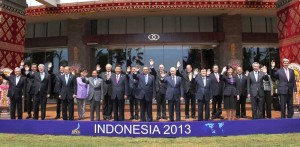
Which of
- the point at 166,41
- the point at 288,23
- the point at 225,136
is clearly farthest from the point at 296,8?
the point at 166,41

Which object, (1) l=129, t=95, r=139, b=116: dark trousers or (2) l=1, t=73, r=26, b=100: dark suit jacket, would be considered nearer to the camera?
(2) l=1, t=73, r=26, b=100: dark suit jacket

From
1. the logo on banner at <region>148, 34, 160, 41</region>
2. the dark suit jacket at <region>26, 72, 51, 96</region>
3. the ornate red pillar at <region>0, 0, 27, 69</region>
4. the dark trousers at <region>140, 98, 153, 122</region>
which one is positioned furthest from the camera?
the logo on banner at <region>148, 34, 160, 41</region>

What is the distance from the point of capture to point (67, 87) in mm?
10031

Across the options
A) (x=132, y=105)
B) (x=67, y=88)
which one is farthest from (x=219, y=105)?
(x=67, y=88)

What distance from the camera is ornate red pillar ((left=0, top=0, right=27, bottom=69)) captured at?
12.0 metres

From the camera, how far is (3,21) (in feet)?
39.4

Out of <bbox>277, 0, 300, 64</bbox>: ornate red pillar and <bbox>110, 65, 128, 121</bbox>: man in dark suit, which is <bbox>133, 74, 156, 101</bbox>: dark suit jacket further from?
<bbox>277, 0, 300, 64</bbox>: ornate red pillar

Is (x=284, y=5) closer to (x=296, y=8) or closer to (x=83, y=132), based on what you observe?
(x=296, y=8)

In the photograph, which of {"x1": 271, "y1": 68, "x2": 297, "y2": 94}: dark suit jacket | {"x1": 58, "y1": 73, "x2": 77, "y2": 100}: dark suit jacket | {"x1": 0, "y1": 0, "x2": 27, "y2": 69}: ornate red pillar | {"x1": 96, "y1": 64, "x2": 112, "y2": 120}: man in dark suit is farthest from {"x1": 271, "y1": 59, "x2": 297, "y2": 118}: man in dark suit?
{"x1": 0, "y1": 0, "x2": 27, "y2": 69}: ornate red pillar

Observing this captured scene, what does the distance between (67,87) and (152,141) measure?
4.31 metres

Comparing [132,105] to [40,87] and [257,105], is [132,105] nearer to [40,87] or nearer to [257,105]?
[40,87]

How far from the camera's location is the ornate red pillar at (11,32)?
1201cm

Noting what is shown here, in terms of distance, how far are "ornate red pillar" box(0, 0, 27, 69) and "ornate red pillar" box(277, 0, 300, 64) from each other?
35.7 ft

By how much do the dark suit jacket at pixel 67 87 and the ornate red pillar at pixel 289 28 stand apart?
8.25 meters
